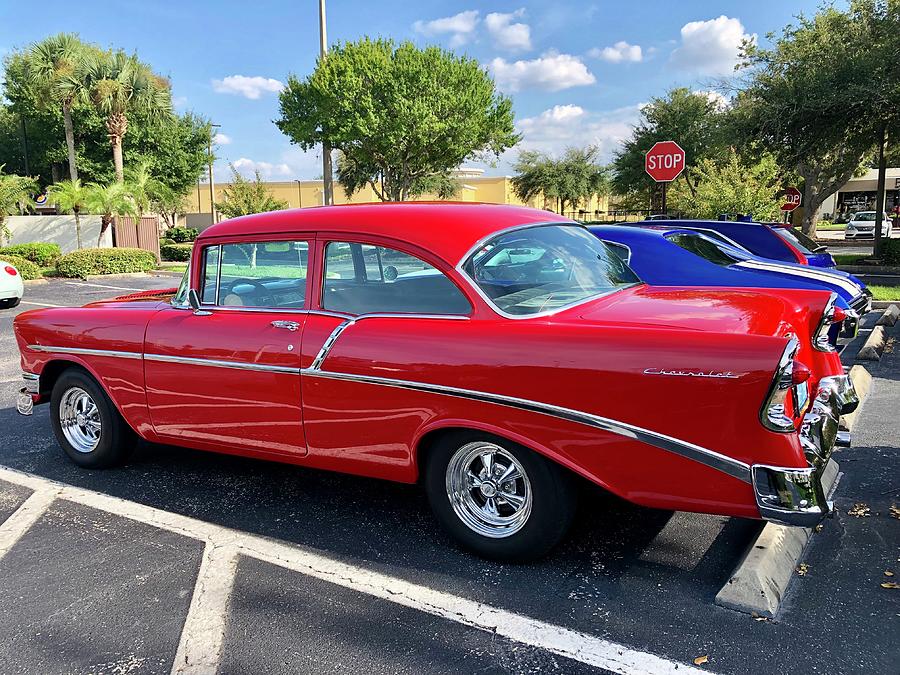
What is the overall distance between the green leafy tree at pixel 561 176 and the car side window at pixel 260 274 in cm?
4801

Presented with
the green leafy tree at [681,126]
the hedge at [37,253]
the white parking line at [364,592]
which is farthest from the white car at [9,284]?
→ the green leafy tree at [681,126]

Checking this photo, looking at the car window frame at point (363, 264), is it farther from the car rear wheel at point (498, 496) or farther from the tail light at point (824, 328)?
the tail light at point (824, 328)

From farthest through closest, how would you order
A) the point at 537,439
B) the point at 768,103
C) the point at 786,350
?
the point at 768,103, the point at 537,439, the point at 786,350

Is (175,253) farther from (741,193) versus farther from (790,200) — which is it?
(790,200)

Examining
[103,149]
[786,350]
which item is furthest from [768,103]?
Answer: [103,149]

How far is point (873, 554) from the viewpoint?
3.26 meters

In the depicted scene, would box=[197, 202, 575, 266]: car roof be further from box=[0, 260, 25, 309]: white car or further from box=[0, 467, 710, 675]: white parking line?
box=[0, 260, 25, 309]: white car

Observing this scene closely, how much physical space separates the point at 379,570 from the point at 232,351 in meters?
1.46

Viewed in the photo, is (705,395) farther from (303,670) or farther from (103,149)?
(103,149)

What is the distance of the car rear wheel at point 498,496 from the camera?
305 centimetres

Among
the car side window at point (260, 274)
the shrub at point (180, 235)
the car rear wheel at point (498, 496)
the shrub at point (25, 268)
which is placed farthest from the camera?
the shrub at point (180, 235)

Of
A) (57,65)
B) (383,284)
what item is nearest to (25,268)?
(57,65)

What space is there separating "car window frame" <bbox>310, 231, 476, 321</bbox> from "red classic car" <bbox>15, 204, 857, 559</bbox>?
1cm

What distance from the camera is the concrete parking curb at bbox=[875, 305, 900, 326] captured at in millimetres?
9364
